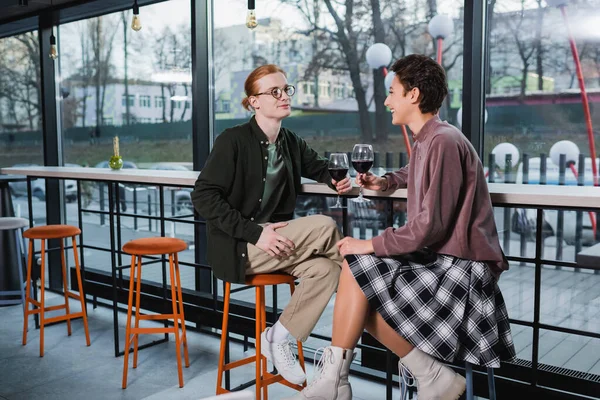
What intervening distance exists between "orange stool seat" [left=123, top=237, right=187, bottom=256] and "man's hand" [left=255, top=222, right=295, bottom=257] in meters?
0.93

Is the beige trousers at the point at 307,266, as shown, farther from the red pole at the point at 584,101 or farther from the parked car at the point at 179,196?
the red pole at the point at 584,101

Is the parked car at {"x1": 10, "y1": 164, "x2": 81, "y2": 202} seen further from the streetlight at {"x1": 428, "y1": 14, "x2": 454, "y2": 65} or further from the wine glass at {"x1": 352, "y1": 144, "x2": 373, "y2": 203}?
the wine glass at {"x1": 352, "y1": 144, "x2": 373, "y2": 203}

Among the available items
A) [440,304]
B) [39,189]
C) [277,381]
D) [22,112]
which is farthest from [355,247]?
[22,112]

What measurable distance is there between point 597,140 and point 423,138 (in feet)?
7.51

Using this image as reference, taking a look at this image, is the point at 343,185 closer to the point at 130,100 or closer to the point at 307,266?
the point at 307,266

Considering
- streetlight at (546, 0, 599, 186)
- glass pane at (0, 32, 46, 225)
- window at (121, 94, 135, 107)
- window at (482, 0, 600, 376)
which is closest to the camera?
window at (482, 0, 600, 376)

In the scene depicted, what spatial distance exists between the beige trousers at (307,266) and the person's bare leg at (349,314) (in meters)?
0.32

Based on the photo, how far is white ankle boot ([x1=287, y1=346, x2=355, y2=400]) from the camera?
1.90m

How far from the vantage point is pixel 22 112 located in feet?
18.1

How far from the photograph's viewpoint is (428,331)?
6.13 feet

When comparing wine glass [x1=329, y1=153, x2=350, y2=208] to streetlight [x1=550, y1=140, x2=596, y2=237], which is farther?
streetlight [x1=550, y1=140, x2=596, y2=237]

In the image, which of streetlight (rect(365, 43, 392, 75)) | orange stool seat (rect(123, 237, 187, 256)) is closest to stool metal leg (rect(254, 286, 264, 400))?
orange stool seat (rect(123, 237, 187, 256))

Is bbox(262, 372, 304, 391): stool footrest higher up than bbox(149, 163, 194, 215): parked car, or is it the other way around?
bbox(149, 163, 194, 215): parked car

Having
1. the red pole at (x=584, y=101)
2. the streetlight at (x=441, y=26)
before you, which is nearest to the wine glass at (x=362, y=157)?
the streetlight at (x=441, y=26)
